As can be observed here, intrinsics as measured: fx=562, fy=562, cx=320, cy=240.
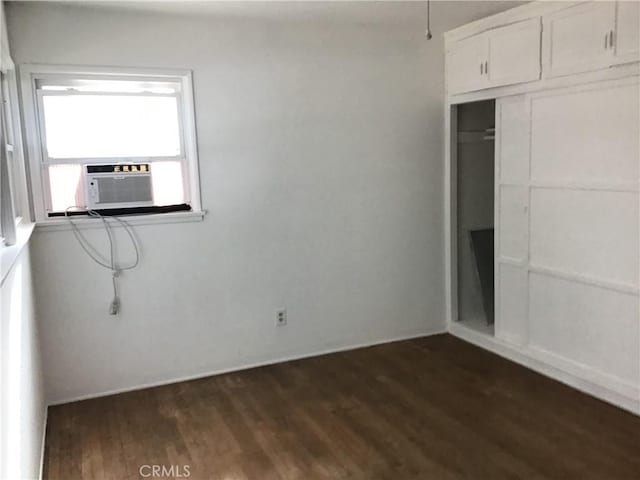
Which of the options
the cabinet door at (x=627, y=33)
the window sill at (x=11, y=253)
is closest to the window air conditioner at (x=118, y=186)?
the window sill at (x=11, y=253)

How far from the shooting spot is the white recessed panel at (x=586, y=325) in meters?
3.12

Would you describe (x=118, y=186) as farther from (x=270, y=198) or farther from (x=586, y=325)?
(x=586, y=325)

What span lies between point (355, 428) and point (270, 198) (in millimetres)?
1668

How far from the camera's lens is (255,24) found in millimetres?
3760

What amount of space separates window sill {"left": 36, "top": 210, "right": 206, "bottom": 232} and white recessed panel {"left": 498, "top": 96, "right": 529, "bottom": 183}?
2.08m

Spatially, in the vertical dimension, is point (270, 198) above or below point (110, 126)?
below

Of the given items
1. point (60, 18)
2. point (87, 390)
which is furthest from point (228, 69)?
point (87, 390)

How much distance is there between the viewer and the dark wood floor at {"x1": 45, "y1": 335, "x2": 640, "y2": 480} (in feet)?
8.84

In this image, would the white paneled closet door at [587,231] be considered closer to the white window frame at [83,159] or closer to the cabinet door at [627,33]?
the cabinet door at [627,33]

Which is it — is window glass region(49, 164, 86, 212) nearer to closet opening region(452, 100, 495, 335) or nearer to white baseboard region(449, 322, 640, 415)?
closet opening region(452, 100, 495, 335)

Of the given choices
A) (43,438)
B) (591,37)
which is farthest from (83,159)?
(591,37)

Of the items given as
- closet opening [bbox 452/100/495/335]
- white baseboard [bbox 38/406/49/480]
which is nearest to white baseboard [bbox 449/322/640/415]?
closet opening [bbox 452/100/495/335]

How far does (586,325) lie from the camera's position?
3369 millimetres

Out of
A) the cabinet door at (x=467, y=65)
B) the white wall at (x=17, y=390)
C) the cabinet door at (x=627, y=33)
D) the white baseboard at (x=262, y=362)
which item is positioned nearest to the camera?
the white wall at (x=17, y=390)
